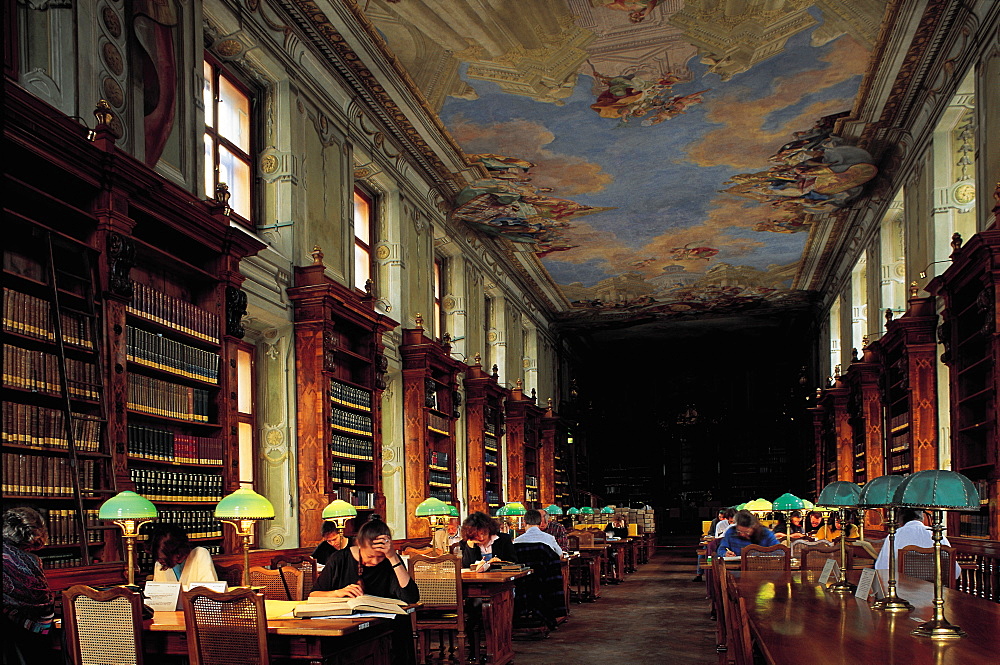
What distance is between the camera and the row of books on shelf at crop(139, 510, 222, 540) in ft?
23.3

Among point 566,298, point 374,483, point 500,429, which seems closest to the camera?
point 374,483

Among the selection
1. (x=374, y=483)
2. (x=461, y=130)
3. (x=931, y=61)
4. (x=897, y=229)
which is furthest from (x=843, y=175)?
(x=374, y=483)

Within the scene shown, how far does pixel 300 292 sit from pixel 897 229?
38.2ft

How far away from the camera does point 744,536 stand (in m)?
10.9

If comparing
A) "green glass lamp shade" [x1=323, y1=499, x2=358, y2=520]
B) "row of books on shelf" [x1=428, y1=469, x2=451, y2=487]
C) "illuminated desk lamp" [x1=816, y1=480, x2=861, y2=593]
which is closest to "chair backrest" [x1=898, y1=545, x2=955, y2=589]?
"illuminated desk lamp" [x1=816, y1=480, x2=861, y2=593]

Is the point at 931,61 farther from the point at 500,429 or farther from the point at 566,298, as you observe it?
the point at 566,298

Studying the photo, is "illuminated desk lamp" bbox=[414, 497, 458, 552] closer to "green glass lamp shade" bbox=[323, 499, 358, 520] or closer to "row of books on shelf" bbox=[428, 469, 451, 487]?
"green glass lamp shade" bbox=[323, 499, 358, 520]

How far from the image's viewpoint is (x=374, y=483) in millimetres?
11805

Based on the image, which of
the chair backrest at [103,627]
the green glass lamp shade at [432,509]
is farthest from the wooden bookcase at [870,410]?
the chair backrest at [103,627]

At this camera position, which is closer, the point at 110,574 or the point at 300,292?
the point at 110,574

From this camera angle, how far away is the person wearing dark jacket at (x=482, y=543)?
9.59 m

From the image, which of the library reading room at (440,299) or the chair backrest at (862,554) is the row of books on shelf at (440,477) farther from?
the chair backrest at (862,554)

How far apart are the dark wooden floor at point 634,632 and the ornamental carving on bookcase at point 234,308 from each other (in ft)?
13.2

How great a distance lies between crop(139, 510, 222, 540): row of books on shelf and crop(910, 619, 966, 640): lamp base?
16.8 ft
